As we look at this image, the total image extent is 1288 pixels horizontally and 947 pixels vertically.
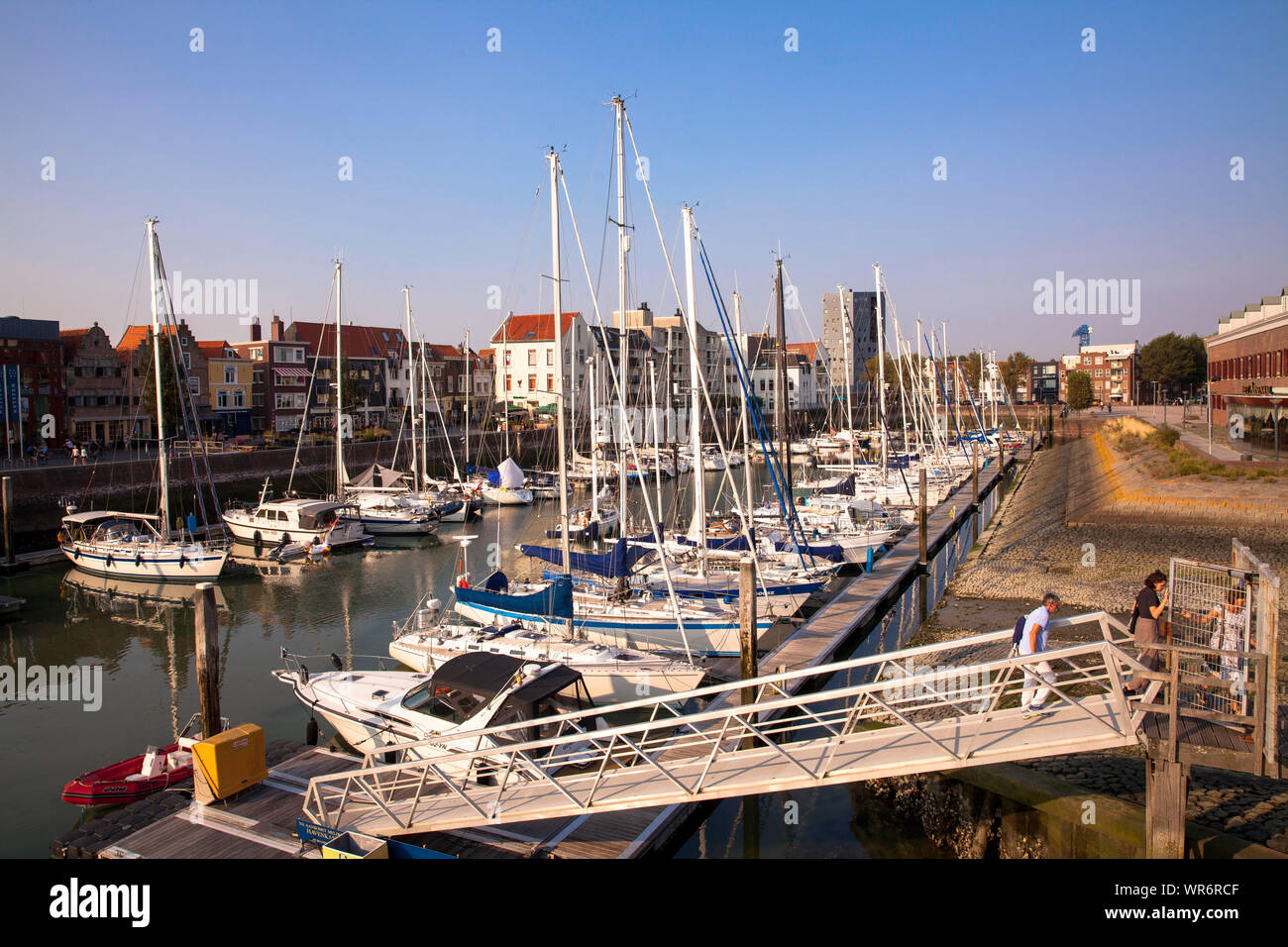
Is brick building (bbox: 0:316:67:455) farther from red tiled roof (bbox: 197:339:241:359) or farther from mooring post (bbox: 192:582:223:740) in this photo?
mooring post (bbox: 192:582:223:740)

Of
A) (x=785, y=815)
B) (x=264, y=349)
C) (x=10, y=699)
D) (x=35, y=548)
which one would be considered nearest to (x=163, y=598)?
(x=10, y=699)

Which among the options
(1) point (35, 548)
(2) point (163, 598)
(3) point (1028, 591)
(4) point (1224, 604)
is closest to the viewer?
(4) point (1224, 604)

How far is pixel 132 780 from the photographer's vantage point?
14.8m

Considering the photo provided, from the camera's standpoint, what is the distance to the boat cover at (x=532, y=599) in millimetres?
20719

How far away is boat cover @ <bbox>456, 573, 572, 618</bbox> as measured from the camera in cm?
2072

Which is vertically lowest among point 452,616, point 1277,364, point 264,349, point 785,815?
point 785,815

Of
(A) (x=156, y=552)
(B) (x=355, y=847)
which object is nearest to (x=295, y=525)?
(A) (x=156, y=552)

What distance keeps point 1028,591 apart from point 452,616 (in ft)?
64.0
